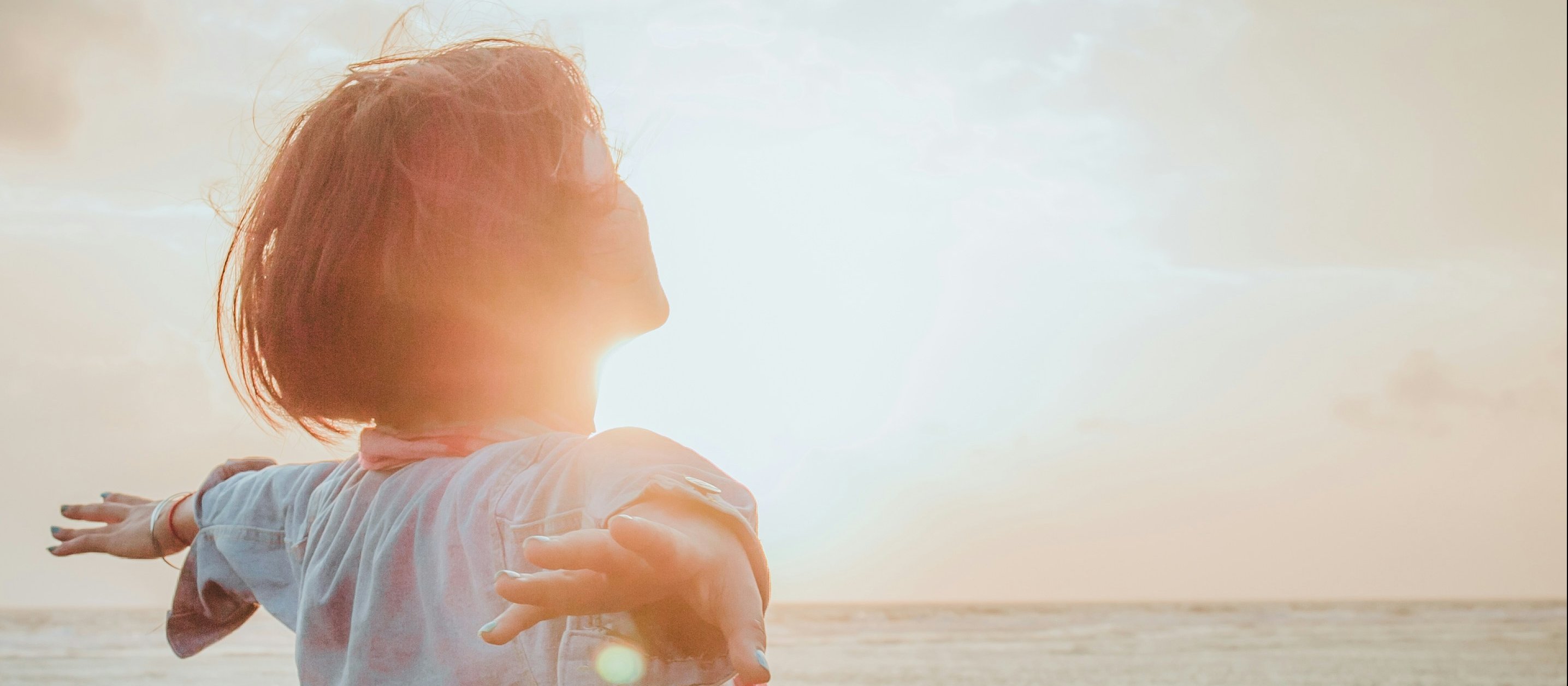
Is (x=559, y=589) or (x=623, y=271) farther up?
(x=623, y=271)

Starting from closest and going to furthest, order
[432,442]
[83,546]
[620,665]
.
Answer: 1. [620,665]
2. [432,442]
3. [83,546]

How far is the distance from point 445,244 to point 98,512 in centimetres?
108

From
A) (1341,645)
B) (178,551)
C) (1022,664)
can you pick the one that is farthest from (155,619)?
(178,551)

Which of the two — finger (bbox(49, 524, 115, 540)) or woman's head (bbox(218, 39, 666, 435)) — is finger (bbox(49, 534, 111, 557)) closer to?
finger (bbox(49, 524, 115, 540))

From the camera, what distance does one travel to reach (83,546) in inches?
64.0

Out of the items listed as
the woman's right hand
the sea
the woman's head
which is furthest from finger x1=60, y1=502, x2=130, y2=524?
the sea

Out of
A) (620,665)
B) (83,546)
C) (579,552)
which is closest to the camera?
(579,552)

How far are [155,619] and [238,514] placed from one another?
3320 centimetres

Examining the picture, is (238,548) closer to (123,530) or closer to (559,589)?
(123,530)

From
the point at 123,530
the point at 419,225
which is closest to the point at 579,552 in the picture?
the point at 419,225

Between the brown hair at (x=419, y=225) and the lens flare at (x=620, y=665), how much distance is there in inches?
17.8

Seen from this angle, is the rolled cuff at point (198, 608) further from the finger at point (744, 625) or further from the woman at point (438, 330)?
the finger at point (744, 625)

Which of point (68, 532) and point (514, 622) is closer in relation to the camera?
point (514, 622)

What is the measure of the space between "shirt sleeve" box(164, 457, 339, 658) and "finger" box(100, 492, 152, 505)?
0.24 m
